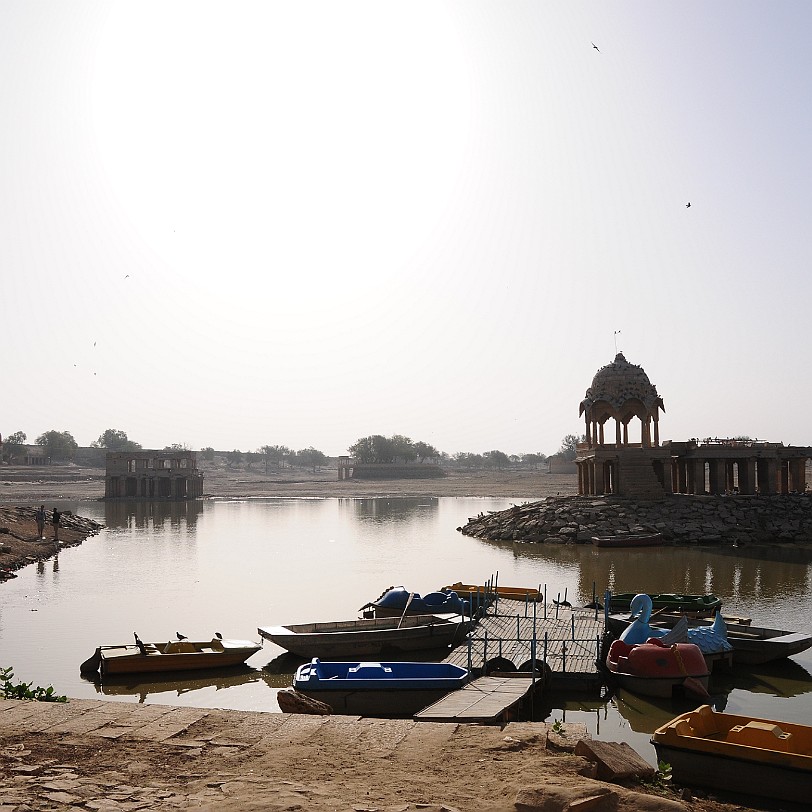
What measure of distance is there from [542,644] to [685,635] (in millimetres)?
3011

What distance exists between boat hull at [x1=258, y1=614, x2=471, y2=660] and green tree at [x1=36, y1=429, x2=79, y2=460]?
498ft

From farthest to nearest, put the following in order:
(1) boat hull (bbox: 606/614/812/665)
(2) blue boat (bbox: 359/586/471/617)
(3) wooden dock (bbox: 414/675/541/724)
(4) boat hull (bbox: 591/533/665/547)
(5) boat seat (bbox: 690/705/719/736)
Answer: (4) boat hull (bbox: 591/533/665/547)
(2) blue boat (bbox: 359/586/471/617)
(1) boat hull (bbox: 606/614/812/665)
(3) wooden dock (bbox: 414/675/541/724)
(5) boat seat (bbox: 690/705/719/736)

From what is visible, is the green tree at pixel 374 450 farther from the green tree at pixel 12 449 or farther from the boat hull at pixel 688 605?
the boat hull at pixel 688 605

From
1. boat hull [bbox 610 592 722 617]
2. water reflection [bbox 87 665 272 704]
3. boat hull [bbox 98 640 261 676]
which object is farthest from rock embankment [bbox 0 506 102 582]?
boat hull [bbox 610 592 722 617]

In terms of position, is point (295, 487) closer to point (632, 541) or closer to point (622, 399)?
point (622, 399)

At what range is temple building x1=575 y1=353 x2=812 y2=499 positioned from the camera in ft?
167

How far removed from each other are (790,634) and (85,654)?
1642 centimetres

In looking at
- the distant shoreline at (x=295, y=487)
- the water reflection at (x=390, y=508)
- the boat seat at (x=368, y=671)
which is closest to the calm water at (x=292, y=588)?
the boat seat at (x=368, y=671)

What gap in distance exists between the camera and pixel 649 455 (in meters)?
50.7

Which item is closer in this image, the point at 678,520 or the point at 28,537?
the point at 28,537

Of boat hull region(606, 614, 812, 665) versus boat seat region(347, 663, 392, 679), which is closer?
boat seat region(347, 663, 392, 679)

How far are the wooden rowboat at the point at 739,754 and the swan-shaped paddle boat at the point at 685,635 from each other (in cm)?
577

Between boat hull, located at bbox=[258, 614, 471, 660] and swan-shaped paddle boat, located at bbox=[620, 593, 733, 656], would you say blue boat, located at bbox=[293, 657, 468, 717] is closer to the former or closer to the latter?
boat hull, located at bbox=[258, 614, 471, 660]

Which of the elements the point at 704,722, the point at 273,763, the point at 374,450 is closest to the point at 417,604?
the point at 704,722
